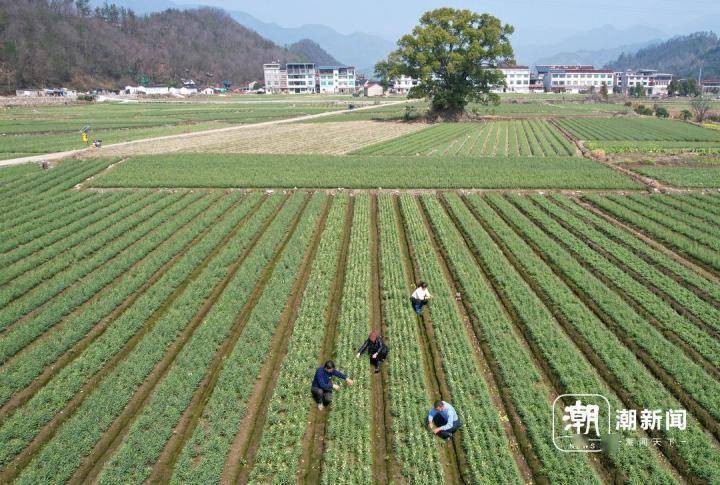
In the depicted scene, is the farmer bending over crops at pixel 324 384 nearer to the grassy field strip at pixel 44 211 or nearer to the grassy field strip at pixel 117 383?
the grassy field strip at pixel 117 383

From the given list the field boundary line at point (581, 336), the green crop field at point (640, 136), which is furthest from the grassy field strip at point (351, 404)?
the green crop field at point (640, 136)

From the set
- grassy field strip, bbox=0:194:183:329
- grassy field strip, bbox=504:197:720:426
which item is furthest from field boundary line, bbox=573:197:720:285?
grassy field strip, bbox=0:194:183:329

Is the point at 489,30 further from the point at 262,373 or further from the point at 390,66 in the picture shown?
the point at 262,373

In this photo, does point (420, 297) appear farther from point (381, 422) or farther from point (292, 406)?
point (292, 406)

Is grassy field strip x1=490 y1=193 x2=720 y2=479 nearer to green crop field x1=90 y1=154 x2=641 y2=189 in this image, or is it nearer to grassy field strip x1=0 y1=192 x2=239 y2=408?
green crop field x1=90 y1=154 x2=641 y2=189

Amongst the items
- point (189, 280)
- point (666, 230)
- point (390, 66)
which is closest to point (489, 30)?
point (390, 66)

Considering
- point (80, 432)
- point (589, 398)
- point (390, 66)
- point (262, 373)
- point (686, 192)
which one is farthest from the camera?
point (390, 66)
